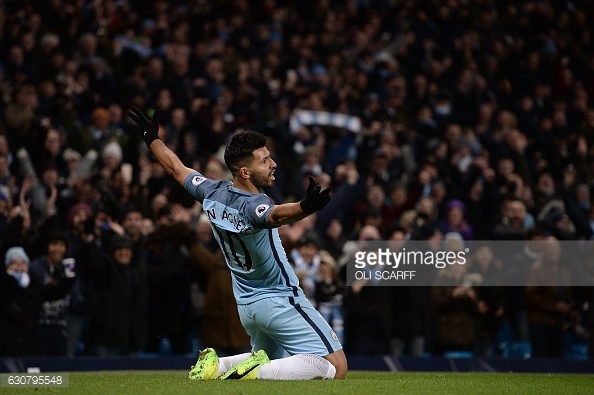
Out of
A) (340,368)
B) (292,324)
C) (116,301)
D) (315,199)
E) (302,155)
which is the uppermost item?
(315,199)

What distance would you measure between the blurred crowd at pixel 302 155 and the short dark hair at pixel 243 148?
4.27 metres

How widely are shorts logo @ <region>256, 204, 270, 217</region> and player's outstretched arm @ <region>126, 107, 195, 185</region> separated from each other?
4.16 feet

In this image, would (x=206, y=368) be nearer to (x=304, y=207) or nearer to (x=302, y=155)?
(x=304, y=207)

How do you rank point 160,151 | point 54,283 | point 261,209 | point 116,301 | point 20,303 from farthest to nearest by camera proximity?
point 116,301
point 54,283
point 20,303
point 160,151
point 261,209

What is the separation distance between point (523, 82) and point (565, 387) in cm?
1333

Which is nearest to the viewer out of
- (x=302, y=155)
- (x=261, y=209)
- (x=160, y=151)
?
(x=261, y=209)

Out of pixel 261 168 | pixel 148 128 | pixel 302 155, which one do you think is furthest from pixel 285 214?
pixel 302 155

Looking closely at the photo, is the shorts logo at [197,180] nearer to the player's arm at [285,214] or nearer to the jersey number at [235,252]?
the jersey number at [235,252]

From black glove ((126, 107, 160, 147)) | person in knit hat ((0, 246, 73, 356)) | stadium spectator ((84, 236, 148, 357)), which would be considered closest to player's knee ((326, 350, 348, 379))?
black glove ((126, 107, 160, 147))

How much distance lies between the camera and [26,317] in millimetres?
11875

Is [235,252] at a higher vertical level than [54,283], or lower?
higher

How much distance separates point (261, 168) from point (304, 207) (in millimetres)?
1113

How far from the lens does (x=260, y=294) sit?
27.5 ft

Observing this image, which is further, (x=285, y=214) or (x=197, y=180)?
(x=197, y=180)
